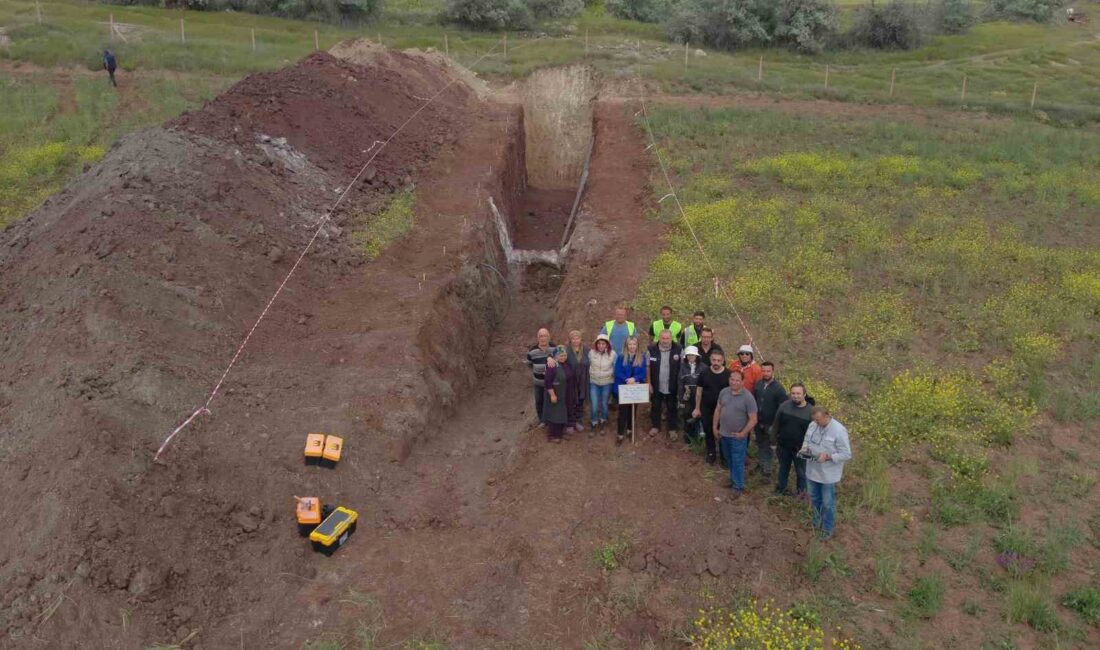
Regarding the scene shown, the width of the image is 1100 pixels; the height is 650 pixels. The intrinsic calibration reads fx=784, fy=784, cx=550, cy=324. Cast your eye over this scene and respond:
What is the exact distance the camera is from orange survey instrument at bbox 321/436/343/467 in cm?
949

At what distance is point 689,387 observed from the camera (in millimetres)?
9617

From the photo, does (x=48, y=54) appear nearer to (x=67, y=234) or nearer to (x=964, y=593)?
(x=67, y=234)

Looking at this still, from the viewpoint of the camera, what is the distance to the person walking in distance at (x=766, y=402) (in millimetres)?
8977

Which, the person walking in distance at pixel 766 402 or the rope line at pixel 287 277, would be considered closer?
the person walking in distance at pixel 766 402

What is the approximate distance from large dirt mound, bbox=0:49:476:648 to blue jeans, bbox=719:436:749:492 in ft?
16.0

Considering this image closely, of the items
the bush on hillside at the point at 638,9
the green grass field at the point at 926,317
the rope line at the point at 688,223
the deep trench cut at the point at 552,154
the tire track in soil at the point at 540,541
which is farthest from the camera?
the bush on hillside at the point at 638,9

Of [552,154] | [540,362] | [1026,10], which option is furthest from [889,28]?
[540,362]

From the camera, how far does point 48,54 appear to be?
26.5 m

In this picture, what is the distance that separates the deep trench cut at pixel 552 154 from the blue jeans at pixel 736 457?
10.7 meters

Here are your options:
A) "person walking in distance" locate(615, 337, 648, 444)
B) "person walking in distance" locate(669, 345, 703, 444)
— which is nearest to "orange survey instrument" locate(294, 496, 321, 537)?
"person walking in distance" locate(615, 337, 648, 444)

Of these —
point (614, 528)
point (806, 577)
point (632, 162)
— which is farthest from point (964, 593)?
point (632, 162)

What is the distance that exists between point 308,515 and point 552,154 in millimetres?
18768

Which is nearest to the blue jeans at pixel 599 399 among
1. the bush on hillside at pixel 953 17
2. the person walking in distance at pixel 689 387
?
the person walking in distance at pixel 689 387

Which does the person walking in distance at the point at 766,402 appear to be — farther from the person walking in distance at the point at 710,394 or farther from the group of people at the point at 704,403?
the person walking in distance at the point at 710,394
